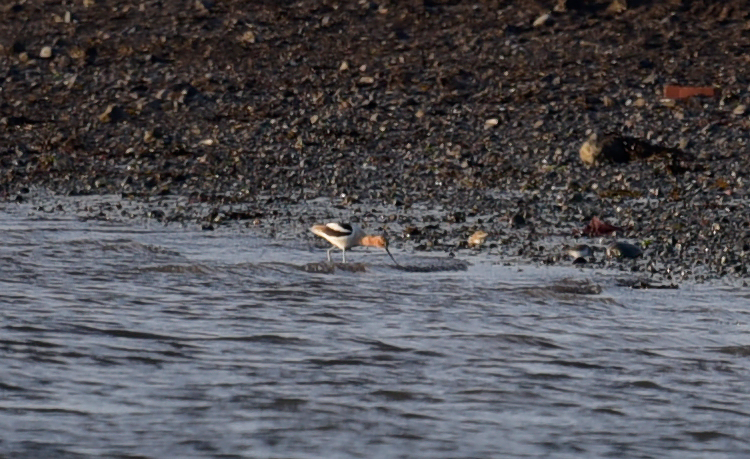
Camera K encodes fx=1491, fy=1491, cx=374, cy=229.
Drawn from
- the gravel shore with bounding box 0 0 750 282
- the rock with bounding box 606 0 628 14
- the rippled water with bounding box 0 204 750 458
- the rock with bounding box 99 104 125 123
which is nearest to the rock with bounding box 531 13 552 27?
the gravel shore with bounding box 0 0 750 282

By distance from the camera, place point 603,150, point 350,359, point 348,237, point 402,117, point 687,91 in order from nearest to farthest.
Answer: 1. point 350,359
2. point 348,237
3. point 603,150
4. point 402,117
5. point 687,91

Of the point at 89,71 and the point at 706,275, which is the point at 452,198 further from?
the point at 89,71

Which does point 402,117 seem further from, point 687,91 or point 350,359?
point 350,359

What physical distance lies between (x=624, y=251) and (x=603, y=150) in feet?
11.3

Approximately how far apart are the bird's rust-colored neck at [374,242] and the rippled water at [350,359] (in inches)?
8.0

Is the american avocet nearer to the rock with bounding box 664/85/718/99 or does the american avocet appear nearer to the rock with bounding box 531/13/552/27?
the rock with bounding box 664/85/718/99

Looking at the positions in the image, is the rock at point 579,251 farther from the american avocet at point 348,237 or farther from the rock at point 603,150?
the rock at point 603,150

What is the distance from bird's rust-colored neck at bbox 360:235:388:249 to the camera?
471 inches

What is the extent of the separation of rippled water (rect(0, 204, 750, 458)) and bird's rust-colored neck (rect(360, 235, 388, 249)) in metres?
0.20

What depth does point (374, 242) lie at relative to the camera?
12.0 m

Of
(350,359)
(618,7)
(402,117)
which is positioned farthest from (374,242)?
(618,7)

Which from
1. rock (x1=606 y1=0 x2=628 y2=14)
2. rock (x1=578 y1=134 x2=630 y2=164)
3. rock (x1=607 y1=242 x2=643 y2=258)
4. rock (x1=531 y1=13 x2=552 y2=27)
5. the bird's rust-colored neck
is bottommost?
rock (x1=607 y1=242 x2=643 y2=258)

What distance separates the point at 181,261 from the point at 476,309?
→ 113 inches

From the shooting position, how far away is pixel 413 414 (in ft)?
26.0
